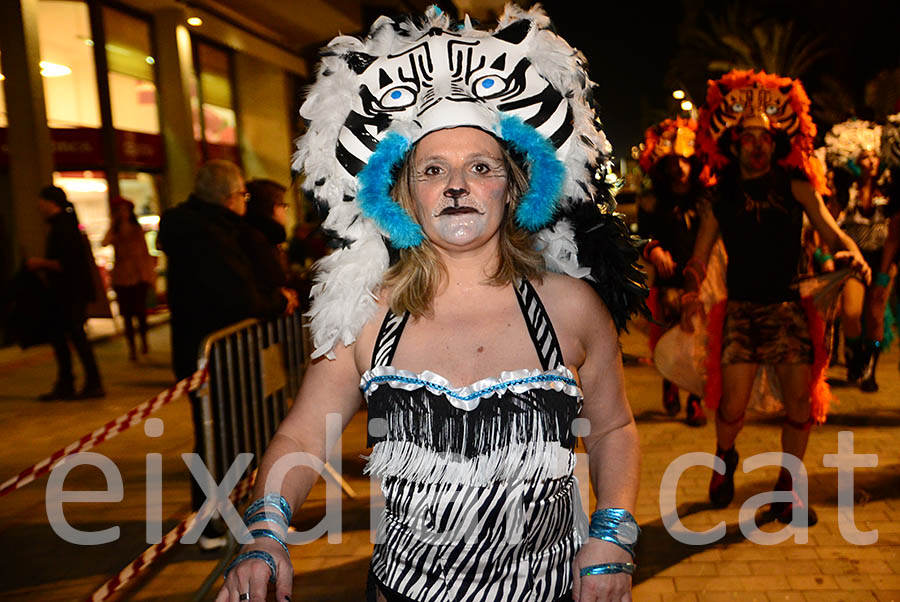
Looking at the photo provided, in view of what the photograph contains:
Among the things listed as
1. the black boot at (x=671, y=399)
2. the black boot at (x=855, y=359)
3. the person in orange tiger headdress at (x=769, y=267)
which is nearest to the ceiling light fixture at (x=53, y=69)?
the black boot at (x=671, y=399)

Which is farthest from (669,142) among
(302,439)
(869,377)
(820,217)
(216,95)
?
(216,95)

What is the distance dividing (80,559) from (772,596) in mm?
3630

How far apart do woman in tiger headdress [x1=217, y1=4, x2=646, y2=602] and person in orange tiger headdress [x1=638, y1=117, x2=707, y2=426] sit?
4639 millimetres

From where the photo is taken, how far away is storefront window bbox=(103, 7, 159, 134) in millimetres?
12789

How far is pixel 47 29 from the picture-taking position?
11406mm

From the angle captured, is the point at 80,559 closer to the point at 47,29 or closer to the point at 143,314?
the point at 143,314

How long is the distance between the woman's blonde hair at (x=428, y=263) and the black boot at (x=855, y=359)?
6.46 m

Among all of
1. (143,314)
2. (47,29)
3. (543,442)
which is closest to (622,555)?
(543,442)

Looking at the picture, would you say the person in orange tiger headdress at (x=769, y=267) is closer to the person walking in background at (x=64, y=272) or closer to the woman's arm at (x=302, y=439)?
the woman's arm at (x=302, y=439)

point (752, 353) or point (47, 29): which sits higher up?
point (47, 29)

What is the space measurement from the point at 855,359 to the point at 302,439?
7150mm

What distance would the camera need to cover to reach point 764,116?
4.57 m

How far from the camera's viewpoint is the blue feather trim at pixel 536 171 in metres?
2.00

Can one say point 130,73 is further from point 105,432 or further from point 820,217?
point 820,217
